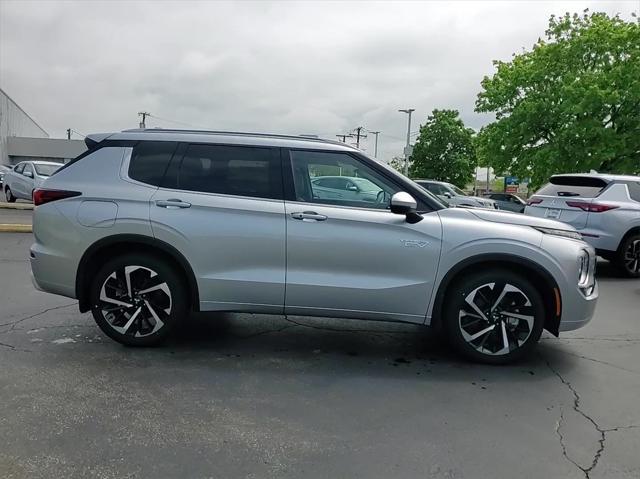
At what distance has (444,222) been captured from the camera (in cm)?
412

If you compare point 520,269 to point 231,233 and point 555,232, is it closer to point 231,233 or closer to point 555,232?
→ point 555,232

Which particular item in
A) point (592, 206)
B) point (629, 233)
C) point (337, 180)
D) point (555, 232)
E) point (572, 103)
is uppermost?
point (572, 103)

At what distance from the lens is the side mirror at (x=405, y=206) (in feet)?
13.0

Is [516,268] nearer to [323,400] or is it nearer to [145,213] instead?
[323,400]

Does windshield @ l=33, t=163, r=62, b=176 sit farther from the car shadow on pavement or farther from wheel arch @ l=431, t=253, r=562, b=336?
wheel arch @ l=431, t=253, r=562, b=336

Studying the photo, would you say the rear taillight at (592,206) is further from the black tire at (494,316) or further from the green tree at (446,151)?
the green tree at (446,151)

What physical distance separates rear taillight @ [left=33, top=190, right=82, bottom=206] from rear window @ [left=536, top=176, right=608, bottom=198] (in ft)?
24.8

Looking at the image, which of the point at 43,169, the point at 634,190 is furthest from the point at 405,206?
the point at 43,169

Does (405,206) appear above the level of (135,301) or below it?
→ above

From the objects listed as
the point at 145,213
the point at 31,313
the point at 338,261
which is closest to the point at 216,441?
the point at 338,261

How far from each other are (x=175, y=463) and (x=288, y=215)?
2.06 metres

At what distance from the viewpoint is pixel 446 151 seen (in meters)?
57.4

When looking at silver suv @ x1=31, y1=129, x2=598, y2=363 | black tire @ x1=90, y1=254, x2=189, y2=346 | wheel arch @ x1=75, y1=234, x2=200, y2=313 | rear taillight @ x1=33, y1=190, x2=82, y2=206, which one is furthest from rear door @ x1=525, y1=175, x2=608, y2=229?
rear taillight @ x1=33, y1=190, x2=82, y2=206

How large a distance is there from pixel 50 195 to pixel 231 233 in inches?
64.5
